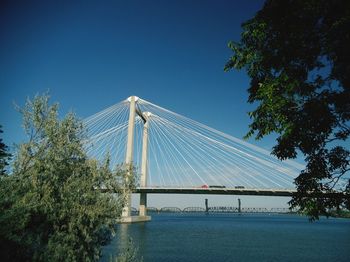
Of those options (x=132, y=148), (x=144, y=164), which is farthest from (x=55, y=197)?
(x=144, y=164)

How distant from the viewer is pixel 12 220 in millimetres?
9016

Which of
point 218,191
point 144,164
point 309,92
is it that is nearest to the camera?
point 309,92

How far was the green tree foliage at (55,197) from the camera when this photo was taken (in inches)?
367

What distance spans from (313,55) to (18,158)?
9.33 m

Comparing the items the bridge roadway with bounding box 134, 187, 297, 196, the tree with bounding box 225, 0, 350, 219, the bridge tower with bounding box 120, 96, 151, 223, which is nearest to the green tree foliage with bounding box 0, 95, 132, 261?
the tree with bounding box 225, 0, 350, 219

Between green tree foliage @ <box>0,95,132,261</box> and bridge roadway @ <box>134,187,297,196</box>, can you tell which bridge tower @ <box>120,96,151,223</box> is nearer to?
bridge roadway @ <box>134,187,297,196</box>

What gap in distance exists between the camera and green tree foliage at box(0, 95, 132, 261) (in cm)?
933

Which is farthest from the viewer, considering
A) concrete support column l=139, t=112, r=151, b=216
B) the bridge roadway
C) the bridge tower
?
concrete support column l=139, t=112, r=151, b=216

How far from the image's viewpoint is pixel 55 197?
1068 cm

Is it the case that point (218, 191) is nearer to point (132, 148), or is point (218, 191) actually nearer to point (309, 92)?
point (132, 148)

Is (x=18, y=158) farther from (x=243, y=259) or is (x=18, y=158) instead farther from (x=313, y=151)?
(x=243, y=259)

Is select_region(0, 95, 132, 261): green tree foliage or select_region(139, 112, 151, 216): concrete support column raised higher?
select_region(139, 112, 151, 216): concrete support column

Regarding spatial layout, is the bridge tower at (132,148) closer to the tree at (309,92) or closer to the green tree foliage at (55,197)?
the green tree foliage at (55,197)

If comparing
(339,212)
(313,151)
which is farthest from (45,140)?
(339,212)
